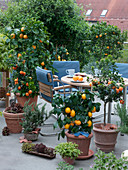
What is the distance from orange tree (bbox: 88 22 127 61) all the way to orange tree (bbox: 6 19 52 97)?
2.40 meters

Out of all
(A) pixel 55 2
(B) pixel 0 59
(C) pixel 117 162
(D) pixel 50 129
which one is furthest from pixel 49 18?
(C) pixel 117 162

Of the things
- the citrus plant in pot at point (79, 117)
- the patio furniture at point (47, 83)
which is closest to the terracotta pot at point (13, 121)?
the patio furniture at point (47, 83)

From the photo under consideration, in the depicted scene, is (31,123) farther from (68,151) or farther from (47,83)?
(68,151)

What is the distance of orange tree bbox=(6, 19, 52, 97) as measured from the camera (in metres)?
4.97

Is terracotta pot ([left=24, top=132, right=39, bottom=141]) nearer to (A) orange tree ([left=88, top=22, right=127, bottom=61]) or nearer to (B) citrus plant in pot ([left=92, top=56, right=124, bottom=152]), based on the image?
(B) citrus plant in pot ([left=92, top=56, right=124, bottom=152])

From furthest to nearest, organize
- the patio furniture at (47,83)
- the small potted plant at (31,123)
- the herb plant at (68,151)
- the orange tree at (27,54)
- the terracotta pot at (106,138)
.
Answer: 1. the orange tree at (27,54)
2. the patio furniture at (47,83)
3. the small potted plant at (31,123)
4. the terracotta pot at (106,138)
5. the herb plant at (68,151)

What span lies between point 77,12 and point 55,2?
64 centimetres

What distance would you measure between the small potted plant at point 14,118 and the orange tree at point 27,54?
0.70m

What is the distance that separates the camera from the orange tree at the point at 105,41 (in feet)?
23.6

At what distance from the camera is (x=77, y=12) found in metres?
7.64

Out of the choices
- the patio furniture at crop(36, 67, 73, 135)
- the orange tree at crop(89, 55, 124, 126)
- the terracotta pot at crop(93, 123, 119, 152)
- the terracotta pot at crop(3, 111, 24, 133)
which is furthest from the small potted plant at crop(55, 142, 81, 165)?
the terracotta pot at crop(3, 111, 24, 133)

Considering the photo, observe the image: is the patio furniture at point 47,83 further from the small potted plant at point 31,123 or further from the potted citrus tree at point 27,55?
the potted citrus tree at point 27,55

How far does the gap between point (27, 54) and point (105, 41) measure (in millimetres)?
2798

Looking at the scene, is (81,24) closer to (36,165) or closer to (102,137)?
(102,137)
